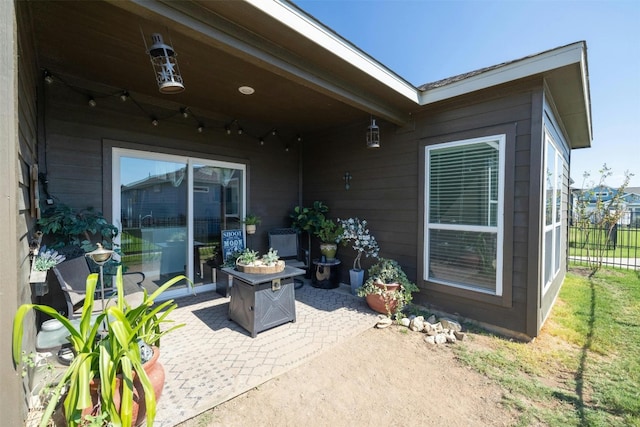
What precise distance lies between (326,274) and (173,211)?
100 inches

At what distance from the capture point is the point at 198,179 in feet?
14.2

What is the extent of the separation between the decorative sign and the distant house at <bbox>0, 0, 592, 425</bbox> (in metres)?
0.25

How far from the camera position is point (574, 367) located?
257cm

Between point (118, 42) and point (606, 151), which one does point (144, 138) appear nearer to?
point (118, 42)

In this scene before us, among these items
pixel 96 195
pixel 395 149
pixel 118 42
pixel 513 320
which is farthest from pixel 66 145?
pixel 513 320

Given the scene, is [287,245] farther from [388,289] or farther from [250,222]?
[388,289]

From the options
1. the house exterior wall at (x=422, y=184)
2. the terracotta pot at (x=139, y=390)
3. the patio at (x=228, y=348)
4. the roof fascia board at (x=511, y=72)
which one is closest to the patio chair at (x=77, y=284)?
the patio at (x=228, y=348)

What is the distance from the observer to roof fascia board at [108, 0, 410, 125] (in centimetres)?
186

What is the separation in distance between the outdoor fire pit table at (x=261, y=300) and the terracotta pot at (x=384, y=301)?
3.52 feet

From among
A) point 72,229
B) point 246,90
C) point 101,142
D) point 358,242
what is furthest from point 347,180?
point 72,229

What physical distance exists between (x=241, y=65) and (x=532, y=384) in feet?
13.0

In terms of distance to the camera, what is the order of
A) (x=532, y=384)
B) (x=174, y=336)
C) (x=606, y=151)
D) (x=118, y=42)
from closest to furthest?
(x=532, y=384) < (x=118, y=42) < (x=174, y=336) < (x=606, y=151)

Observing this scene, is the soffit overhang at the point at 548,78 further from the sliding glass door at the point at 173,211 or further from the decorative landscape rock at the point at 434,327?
the sliding glass door at the point at 173,211

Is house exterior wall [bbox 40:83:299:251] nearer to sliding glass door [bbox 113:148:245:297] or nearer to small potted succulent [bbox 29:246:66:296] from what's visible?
sliding glass door [bbox 113:148:245:297]
